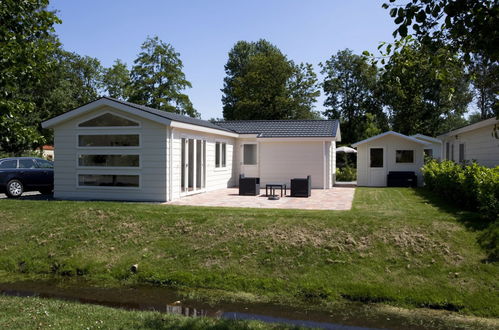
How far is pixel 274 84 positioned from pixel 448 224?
3645 cm

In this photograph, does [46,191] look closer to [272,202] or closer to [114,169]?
[114,169]

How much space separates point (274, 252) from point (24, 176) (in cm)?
1208

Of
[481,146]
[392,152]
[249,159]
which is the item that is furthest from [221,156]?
[481,146]

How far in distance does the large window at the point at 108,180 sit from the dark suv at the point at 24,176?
2750 mm

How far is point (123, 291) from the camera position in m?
8.09

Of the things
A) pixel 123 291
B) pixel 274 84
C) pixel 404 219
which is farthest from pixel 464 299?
pixel 274 84

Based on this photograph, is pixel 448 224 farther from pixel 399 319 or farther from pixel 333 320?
pixel 333 320

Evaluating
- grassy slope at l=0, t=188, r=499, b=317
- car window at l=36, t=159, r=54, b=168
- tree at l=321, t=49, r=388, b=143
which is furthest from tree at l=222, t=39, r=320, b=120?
grassy slope at l=0, t=188, r=499, b=317

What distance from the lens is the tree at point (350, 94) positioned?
150 ft

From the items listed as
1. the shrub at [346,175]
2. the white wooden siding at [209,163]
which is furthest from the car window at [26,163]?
the shrub at [346,175]

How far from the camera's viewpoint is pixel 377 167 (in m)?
22.2

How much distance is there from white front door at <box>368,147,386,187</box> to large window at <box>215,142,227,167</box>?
744 centimetres

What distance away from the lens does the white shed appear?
71.1ft

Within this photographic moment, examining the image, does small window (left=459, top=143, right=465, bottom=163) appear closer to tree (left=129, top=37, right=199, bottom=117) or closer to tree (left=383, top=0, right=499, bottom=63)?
tree (left=383, top=0, right=499, bottom=63)
